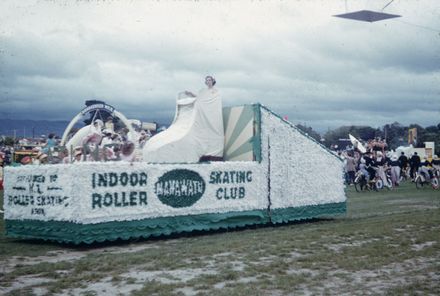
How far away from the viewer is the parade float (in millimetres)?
10008

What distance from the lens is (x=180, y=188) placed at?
1139 cm

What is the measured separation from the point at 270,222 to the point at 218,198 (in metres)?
1.89

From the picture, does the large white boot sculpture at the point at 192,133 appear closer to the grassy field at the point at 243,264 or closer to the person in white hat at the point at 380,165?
the grassy field at the point at 243,264

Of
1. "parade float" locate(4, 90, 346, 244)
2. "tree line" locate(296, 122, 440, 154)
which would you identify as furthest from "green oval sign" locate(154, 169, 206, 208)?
"tree line" locate(296, 122, 440, 154)

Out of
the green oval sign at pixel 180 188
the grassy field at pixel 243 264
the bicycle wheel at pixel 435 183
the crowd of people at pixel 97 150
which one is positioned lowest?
the grassy field at pixel 243 264

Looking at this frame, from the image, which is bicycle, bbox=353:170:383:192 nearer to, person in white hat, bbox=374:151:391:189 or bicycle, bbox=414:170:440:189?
person in white hat, bbox=374:151:391:189

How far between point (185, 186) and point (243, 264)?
3.89 meters

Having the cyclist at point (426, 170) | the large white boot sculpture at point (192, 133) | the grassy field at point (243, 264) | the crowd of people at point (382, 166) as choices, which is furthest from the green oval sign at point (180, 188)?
the cyclist at point (426, 170)

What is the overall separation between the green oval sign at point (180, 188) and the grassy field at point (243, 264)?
2.63 ft

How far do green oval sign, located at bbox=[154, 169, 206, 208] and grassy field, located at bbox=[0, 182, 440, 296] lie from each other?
801mm

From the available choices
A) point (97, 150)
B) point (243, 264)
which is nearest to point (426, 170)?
point (97, 150)

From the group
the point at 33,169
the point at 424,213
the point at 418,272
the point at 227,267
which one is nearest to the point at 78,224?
the point at 33,169

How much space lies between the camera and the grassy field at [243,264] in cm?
643

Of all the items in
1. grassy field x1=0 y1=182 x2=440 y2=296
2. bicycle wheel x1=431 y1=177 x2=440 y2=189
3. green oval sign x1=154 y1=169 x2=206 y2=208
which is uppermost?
green oval sign x1=154 y1=169 x2=206 y2=208
